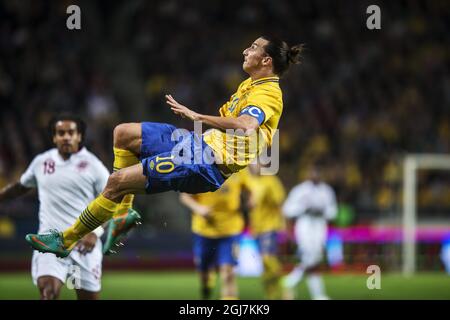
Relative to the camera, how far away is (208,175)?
7.30 metres

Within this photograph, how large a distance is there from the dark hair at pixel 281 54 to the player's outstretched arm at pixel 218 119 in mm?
733

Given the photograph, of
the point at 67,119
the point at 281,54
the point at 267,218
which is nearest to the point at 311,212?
the point at 267,218

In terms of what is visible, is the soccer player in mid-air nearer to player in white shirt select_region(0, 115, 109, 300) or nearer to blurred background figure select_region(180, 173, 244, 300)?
player in white shirt select_region(0, 115, 109, 300)

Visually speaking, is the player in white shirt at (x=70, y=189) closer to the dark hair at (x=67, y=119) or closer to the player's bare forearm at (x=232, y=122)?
the dark hair at (x=67, y=119)

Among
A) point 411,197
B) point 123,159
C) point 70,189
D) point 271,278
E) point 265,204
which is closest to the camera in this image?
point 123,159

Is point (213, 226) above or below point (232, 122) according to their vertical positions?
below

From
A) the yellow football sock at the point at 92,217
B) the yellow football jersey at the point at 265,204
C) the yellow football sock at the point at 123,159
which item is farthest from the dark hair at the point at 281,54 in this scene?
the yellow football jersey at the point at 265,204

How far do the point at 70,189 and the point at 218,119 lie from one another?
2.09m

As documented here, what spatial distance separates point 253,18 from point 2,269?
10098 mm

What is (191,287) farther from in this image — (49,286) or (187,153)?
(187,153)

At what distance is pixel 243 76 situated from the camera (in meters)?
21.2

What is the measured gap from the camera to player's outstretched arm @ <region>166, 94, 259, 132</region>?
22.1 ft
